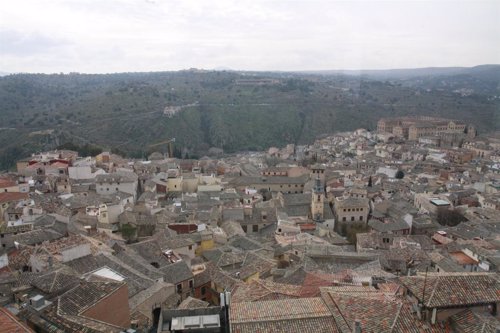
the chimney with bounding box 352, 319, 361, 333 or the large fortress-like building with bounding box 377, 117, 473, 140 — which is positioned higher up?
the chimney with bounding box 352, 319, 361, 333

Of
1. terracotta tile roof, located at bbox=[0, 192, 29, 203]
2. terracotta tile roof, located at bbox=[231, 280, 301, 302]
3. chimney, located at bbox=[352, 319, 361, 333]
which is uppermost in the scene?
chimney, located at bbox=[352, 319, 361, 333]

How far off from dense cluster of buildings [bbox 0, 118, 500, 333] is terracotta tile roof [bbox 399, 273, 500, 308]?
0.03 m

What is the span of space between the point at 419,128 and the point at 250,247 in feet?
211

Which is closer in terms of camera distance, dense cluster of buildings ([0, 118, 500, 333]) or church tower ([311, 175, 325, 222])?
dense cluster of buildings ([0, 118, 500, 333])

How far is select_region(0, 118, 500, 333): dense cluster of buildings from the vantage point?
10469 millimetres

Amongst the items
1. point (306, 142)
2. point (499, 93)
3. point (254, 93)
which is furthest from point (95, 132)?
point (499, 93)

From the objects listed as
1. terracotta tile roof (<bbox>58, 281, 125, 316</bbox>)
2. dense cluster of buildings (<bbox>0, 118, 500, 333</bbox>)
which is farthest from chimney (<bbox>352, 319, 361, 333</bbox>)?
terracotta tile roof (<bbox>58, 281, 125, 316</bbox>)

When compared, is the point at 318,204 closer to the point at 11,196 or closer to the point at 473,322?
the point at 11,196

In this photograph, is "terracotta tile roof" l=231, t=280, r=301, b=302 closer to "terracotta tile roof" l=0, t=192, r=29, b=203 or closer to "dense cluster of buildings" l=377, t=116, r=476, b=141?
"terracotta tile roof" l=0, t=192, r=29, b=203

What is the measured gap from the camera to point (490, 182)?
42.8 meters

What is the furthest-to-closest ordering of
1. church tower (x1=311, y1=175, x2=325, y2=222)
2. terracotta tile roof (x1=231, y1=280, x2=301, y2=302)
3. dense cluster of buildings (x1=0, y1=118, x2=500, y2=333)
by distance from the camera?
church tower (x1=311, y1=175, x2=325, y2=222) → terracotta tile roof (x1=231, y1=280, x2=301, y2=302) → dense cluster of buildings (x1=0, y1=118, x2=500, y2=333)

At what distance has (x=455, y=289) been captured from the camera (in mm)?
10344

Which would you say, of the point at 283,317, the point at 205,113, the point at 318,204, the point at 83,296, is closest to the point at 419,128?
the point at 205,113

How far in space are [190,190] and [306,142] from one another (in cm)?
5540
